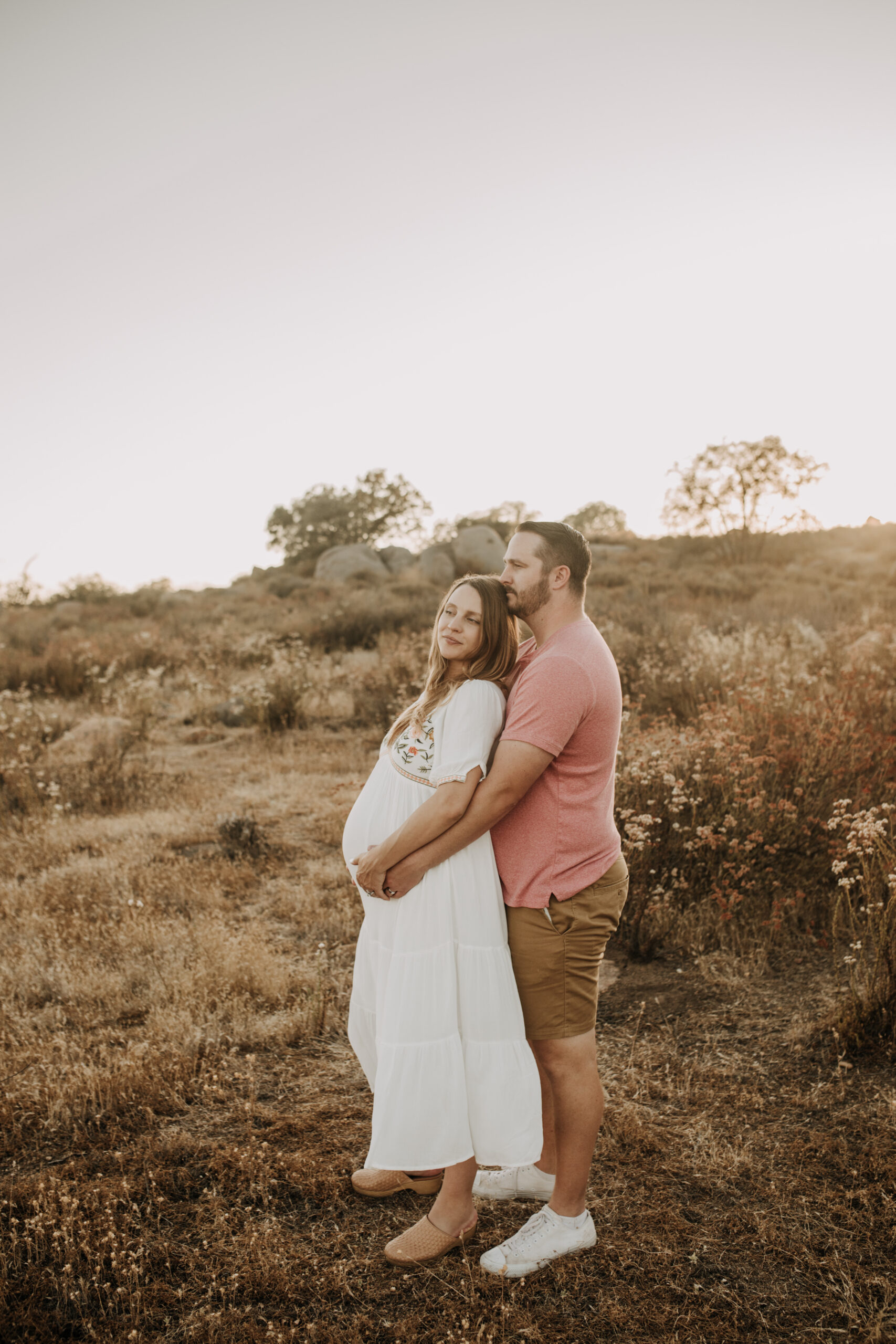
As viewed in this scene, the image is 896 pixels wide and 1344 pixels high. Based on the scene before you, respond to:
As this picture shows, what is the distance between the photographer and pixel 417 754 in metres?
2.47

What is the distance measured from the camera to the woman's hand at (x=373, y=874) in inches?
93.5

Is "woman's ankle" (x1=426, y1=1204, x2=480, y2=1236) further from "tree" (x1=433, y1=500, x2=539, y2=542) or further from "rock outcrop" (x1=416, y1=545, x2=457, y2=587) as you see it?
"tree" (x1=433, y1=500, x2=539, y2=542)

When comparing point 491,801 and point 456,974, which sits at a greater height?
point 491,801

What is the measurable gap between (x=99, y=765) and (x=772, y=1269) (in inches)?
262

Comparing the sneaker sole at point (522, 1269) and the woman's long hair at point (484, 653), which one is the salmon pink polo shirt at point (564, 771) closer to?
the woman's long hair at point (484, 653)

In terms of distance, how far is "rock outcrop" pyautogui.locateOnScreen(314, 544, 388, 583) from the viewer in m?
28.6

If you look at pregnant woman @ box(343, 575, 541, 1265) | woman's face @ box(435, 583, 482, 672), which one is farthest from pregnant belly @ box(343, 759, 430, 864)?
woman's face @ box(435, 583, 482, 672)

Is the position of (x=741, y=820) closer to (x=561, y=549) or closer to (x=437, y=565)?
(x=561, y=549)

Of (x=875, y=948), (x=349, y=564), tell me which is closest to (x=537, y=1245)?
(x=875, y=948)

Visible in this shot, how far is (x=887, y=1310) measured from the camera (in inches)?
90.2

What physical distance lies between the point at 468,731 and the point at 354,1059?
2190mm

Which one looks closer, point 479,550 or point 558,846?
point 558,846

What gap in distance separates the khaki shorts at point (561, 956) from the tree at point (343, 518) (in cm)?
3886

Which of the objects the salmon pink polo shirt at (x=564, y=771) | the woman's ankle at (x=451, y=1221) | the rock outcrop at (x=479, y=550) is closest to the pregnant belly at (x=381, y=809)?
the salmon pink polo shirt at (x=564, y=771)
